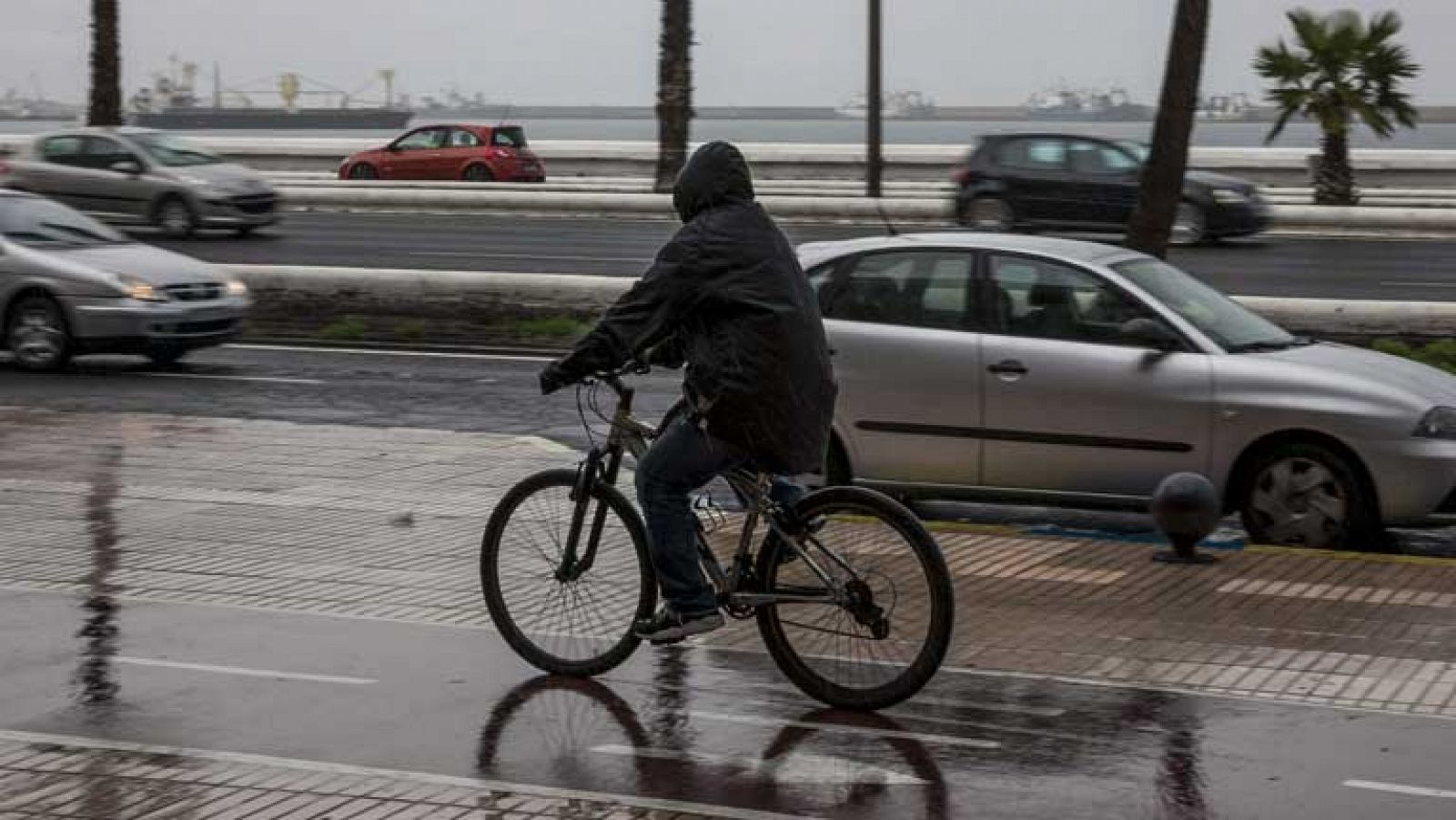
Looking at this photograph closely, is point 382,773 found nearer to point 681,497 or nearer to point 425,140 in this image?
point 681,497

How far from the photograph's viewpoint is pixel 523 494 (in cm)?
828

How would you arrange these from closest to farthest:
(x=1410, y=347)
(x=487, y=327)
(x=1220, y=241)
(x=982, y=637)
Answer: (x=982, y=637) < (x=1410, y=347) < (x=487, y=327) < (x=1220, y=241)

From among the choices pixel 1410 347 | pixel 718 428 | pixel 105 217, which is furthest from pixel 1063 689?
pixel 105 217

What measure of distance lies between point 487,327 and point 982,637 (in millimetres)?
13674

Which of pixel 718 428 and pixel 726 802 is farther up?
pixel 718 428

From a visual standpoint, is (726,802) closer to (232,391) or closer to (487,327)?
(232,391)

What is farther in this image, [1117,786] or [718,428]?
[718,428]

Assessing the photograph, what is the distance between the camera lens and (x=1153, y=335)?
11594 mm

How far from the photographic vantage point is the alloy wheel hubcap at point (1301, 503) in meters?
11.2

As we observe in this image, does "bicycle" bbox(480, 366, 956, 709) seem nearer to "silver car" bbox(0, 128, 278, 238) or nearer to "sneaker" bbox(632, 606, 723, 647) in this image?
"sneaker" bbox(632, 606, 723, 647)

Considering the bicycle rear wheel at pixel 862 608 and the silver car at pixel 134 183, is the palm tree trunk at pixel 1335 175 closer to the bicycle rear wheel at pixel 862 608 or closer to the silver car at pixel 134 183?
the silver car at pixel 134 183

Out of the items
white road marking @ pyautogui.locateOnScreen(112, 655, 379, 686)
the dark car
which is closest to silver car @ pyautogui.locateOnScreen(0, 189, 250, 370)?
white road marking @ pyautogui.locateOnScreen(112, 655, 379, 686)

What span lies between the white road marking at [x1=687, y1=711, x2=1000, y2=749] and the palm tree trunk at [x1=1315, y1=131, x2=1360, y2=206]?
99.1 ft

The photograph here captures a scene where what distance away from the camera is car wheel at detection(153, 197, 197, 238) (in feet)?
112
